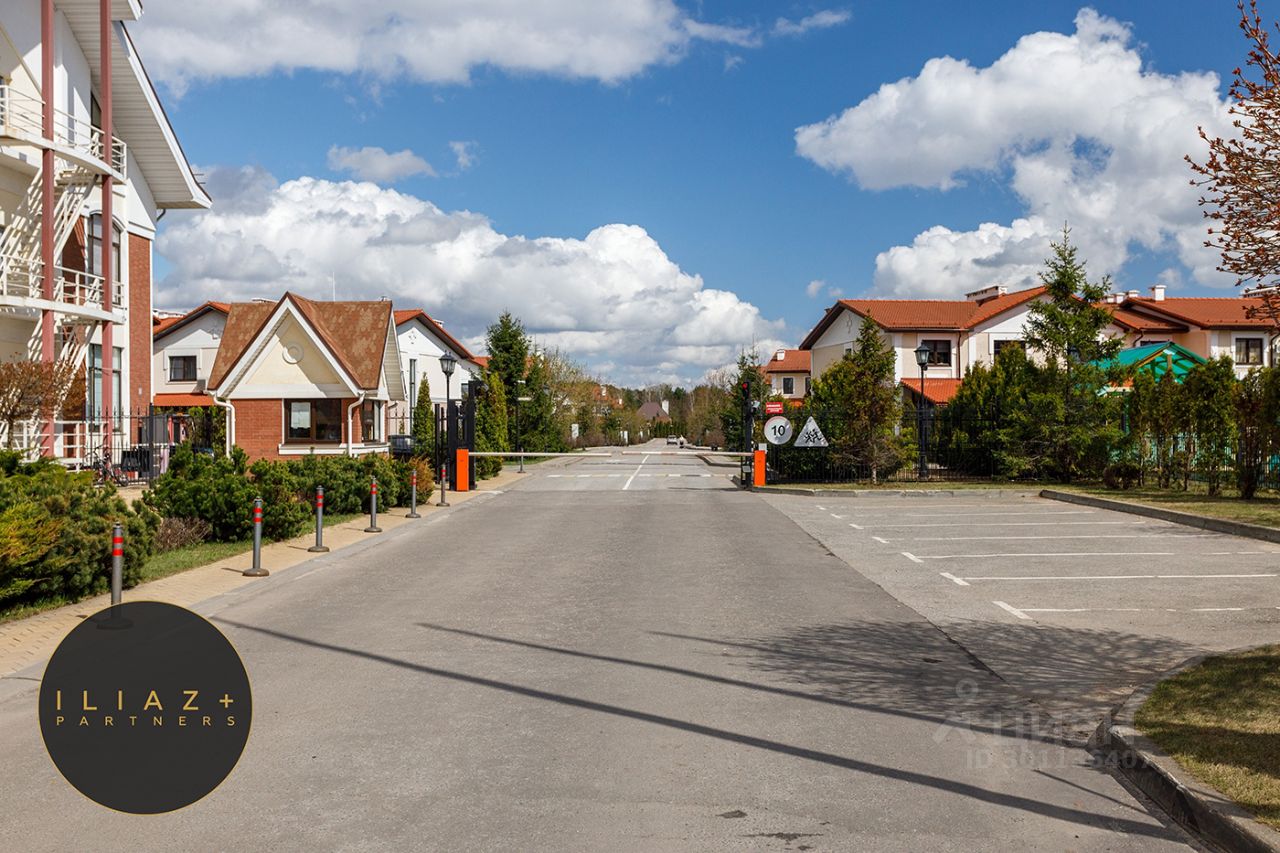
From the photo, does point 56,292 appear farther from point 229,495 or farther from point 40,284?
point 229,495

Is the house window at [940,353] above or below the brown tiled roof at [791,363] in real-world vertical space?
below

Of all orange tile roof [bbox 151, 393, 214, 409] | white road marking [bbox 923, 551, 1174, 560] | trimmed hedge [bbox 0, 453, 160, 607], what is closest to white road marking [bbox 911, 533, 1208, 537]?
white road marking [bbox 923, 551, 1174, 560]

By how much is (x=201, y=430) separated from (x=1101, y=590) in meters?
40.6

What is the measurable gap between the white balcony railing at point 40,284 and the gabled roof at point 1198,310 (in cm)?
5013

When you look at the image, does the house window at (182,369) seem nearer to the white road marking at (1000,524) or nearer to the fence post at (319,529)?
the fence post at (319,529)

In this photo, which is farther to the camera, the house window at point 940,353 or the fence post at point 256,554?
the house window at point 940,353

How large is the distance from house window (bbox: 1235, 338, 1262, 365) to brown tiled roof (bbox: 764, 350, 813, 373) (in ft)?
129

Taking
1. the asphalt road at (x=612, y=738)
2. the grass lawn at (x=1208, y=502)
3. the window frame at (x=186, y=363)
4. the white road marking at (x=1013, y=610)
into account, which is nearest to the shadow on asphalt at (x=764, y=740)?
the asphalt road at (x=612, y=738)

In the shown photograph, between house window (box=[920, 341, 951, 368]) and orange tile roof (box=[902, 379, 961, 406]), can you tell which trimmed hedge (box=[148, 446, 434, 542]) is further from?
house window (box=[920, 341, 951, 368])

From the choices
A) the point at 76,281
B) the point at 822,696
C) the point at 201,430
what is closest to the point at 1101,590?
the point at 822,696

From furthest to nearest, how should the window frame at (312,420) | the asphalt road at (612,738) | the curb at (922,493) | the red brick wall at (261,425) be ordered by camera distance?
1. the window frame at (312,420)
2. the red brick wall at (261,425)
3. the curb at (922,493)
4. the asphalt road at (612,738)

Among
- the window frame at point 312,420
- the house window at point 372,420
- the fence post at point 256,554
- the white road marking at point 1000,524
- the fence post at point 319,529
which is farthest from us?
the house window at point 372,420

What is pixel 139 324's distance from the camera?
29.0m

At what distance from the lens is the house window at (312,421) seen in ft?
110
